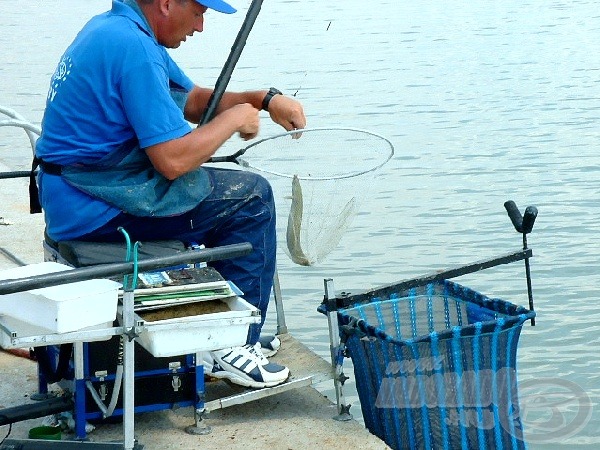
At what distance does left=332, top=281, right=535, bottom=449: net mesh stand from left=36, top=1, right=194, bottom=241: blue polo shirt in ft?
3.16

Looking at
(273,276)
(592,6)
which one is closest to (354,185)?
(273,276)

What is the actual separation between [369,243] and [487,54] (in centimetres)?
807

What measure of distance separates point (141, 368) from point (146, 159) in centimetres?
71

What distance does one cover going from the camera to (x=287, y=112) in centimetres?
434

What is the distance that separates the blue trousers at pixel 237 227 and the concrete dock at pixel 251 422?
0.26 metres

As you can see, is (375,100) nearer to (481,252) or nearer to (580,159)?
(580,159)

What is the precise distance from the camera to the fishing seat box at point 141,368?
3812mm

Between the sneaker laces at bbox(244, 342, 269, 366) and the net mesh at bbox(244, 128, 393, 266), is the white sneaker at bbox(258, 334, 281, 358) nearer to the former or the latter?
the sneaker laces at bbox(244, 342, 269, 366)

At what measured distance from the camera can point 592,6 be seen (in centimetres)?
1953

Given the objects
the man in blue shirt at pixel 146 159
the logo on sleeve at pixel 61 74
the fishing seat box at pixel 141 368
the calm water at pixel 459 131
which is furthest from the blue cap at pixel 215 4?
the calm water at pixel 459 131

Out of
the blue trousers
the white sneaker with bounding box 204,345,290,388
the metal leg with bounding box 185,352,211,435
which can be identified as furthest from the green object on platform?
the blue trousers

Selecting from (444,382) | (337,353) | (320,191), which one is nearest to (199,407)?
(337,353)

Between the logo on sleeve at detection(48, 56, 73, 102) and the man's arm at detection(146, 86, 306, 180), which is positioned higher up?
the logo on sleeve at detection(48, 56, 73, 102)

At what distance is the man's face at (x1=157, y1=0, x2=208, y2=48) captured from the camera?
3988mm
